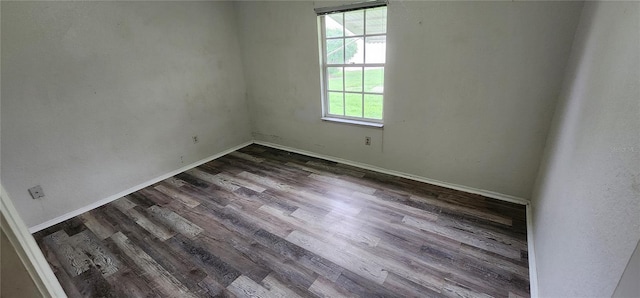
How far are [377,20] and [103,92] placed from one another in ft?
8.95

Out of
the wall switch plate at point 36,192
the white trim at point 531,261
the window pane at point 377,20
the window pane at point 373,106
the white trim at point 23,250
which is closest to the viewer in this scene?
the white trim at point 23,250

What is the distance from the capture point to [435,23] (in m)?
2.34

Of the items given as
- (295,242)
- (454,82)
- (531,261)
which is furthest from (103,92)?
(531,261)

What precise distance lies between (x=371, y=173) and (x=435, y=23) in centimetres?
162

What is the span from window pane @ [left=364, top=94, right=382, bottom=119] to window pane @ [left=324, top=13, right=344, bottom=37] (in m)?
0.76

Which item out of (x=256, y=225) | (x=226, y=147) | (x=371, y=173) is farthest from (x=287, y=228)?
(x=226, y=147)

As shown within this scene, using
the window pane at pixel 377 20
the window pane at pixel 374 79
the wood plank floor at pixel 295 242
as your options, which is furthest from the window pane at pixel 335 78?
the wood plank floor at pixel 295 242

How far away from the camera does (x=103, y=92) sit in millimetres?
2584

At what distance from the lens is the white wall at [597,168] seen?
0.81 metres

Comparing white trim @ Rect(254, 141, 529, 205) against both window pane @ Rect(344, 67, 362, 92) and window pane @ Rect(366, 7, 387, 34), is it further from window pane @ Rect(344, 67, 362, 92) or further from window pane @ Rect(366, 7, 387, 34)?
window pane @ Rect(366, 7, 387, 34)

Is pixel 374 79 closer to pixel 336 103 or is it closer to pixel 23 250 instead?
pixel 336 103

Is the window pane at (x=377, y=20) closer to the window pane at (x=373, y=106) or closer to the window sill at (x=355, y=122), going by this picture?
the window pane at (x=373, y=106)

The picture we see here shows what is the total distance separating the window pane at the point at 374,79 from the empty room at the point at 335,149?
Result: 0.8 inches

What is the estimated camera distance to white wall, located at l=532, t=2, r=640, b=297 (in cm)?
81
